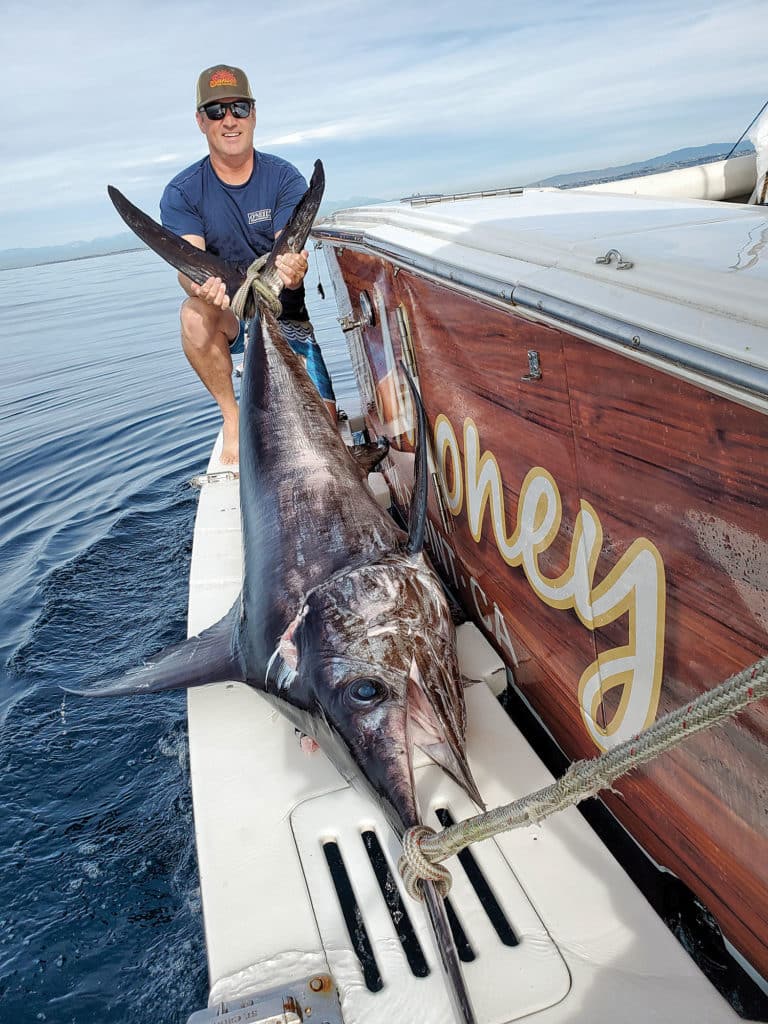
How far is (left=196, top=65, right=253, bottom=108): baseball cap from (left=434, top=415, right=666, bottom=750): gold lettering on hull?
9.16 ft

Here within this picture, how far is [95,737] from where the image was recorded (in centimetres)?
275

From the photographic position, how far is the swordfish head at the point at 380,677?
5.13ft

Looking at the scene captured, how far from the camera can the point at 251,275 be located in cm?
346

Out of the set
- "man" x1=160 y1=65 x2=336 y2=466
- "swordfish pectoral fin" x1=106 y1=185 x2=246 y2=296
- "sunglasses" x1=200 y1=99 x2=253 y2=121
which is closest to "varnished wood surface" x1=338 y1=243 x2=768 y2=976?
"swordfish pectoral fin" x1=106 y1=185 x2=246 y2=296

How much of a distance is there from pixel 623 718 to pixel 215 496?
289 centimetres

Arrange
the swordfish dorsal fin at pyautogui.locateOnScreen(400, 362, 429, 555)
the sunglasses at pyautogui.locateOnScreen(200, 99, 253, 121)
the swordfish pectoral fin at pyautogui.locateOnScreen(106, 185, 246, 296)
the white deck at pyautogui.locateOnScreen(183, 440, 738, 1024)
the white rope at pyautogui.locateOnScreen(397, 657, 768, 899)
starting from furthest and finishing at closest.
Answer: the sunglasses at pyautogui.locateOnScreen(200, 99, 253, 121) → the swordfish pectoral fin at pyautogui.locateOnScreen(106, 185, 246, 296) → the swordfish dorsal fin at pyautogui.locateOnScreen(400, 362, 429, 555) → the white deck at pyautogui.locateOnScreen(183, 440, 738, 1024) → the white rope at pyautogui.locateOnScreen(397, 657, 768, 899)

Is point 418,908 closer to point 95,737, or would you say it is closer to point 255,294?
point 95,737

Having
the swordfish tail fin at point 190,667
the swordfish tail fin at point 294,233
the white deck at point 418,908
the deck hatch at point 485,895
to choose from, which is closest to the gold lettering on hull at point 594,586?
the white deck at point 418,908

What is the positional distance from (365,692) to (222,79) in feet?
11.8

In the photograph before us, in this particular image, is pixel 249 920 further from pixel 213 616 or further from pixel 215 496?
pixel 215 496

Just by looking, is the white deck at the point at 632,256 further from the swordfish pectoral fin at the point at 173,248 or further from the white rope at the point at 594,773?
the swordfish pectoral fin at the point at 173,248

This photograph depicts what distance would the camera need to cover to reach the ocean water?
5.99 feet

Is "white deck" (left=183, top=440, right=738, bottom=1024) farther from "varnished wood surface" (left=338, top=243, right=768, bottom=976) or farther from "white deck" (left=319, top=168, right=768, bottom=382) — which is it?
"white deck" (left=319, top=168, right=768, bottom=382)

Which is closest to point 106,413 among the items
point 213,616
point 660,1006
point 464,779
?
point 213,616
